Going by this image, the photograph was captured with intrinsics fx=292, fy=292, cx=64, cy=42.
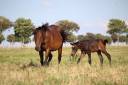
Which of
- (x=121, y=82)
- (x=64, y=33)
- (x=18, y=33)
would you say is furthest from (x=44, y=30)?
(x=18, y=33)

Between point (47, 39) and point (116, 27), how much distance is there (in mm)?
99582

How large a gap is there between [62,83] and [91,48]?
10643 mm

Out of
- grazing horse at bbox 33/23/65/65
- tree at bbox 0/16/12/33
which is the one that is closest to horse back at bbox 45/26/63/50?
grazing horse at bbox 33/23/65/65

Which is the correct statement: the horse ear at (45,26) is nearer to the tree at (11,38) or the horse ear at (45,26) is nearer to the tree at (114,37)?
the tree at (11,38)

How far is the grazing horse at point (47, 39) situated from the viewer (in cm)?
1658

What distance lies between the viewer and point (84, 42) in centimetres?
2153

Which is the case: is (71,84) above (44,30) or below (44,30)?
below

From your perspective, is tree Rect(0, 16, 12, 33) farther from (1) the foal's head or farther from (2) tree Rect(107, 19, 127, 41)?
(1) the foal's head

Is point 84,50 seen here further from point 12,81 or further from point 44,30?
point 12,81

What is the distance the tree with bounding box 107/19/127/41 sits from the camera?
374ft

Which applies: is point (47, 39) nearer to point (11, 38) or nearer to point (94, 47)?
point (94, 47)

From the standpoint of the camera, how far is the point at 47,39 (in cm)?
1719

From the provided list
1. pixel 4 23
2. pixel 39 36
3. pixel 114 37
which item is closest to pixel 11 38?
pixel 4 23

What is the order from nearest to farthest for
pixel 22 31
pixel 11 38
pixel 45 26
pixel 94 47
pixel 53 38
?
pixel 45 26, pixel 53 38, pixel 94 47, pixel 22 31, pixel 11 38
